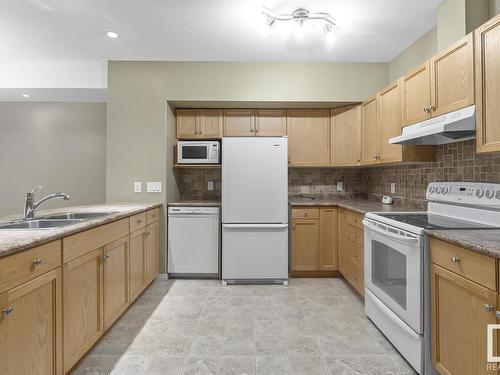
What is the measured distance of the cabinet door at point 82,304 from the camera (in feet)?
4.98

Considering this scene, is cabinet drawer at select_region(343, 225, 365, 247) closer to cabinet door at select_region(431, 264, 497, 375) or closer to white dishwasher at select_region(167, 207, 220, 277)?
cabinet door at select_region(431, 264, 497, 375)

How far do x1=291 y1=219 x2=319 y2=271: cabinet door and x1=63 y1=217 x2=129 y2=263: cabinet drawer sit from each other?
187cm

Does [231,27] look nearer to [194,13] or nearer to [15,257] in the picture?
[194,13]

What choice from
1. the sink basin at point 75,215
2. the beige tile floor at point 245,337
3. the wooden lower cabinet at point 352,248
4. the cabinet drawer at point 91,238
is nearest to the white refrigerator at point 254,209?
the beige tile floor at point 245,337

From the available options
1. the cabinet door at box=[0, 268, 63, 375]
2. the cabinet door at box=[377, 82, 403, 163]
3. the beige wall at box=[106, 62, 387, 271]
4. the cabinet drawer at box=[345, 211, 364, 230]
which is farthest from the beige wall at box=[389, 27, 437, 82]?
the cabinet door at box=[0, 268, 63, 375]

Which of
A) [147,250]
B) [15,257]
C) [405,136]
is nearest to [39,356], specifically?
[15,257]

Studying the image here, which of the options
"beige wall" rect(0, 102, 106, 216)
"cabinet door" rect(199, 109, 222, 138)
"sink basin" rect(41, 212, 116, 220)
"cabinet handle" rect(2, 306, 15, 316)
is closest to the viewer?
"cabinet handle" rect(2, 306, 15, 316)

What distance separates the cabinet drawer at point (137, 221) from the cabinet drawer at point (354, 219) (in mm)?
2055

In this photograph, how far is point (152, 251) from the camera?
120 inches

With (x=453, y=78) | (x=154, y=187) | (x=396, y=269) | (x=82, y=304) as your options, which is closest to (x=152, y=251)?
(x=154, y=187)

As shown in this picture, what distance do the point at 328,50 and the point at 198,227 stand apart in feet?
7.93

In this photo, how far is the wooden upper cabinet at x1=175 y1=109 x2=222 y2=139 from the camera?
141 inches

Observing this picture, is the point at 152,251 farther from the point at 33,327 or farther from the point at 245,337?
the point at 33,327

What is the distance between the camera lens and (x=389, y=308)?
1.96 metres
